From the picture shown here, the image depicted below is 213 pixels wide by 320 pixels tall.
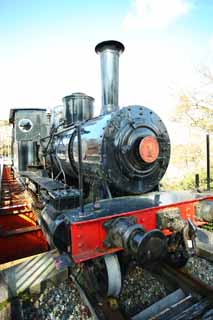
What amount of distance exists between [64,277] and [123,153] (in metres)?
1.84

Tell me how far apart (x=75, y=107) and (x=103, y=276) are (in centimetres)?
303

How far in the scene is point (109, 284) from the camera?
229 centimetres

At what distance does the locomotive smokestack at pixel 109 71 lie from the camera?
11.1 ft

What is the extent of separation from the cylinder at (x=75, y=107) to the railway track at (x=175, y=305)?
283 centimetres

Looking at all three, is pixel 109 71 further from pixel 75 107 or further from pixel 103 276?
pixel 103 276

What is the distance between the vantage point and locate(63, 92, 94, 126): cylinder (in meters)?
4.24

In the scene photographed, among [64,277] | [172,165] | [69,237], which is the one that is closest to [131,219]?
[69,237]

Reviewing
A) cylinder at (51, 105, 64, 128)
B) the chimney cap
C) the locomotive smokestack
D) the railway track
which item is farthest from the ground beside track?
the chimney cap

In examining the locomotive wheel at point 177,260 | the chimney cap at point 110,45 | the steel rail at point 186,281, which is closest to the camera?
the steel rail at point 186,281

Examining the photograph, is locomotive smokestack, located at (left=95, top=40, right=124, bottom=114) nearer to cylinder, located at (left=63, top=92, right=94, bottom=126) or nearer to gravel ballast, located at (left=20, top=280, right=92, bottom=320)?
cylinder, located at (left=63, top=92, right=94, bottom=126)

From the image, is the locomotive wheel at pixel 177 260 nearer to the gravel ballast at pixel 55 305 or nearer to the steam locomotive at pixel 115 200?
the steam locomotive at pixel 115 200

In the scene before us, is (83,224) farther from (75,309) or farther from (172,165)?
(172,165)

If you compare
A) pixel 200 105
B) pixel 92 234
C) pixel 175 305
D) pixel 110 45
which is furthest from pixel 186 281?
pixel 200 105

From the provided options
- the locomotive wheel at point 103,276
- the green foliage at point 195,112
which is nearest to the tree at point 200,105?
the green foliage at point 195,112
